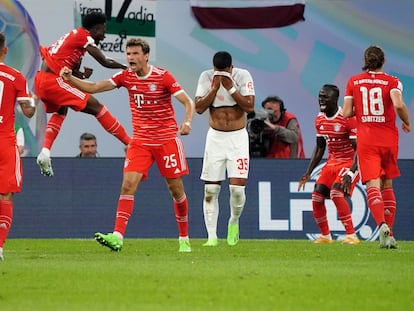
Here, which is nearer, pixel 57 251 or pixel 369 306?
pixel 369 306

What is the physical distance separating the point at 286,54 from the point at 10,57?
488 cm

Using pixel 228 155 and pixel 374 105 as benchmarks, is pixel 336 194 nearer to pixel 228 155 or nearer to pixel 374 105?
pixel 228 155

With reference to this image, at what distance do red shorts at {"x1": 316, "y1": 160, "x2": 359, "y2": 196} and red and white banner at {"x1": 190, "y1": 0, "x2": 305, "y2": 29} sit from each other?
6.18 metres

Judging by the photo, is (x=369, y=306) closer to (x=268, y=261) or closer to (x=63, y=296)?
(x=63, y=296)

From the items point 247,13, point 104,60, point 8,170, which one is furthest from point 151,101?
point 247,13

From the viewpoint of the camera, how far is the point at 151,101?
48.1 ft

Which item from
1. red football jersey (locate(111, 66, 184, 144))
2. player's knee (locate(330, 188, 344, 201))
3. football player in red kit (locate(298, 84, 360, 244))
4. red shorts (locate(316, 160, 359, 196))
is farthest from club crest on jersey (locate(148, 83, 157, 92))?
player's knee (locate(330, 188, 344, 201))

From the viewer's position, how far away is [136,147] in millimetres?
14727

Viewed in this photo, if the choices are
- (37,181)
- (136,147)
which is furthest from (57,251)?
(37,181)

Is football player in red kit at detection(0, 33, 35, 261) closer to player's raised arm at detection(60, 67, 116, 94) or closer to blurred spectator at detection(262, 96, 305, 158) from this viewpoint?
player's raised arm at detection(60, 67, 116, 94)

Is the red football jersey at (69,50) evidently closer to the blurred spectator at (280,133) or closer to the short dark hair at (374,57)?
the short dark hair at (374,57)

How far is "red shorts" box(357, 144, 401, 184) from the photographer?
606 inches

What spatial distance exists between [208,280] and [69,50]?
5834 mm

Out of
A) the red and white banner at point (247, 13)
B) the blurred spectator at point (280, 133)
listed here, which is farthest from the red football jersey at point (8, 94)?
the red and white banner at point (247, 13)
